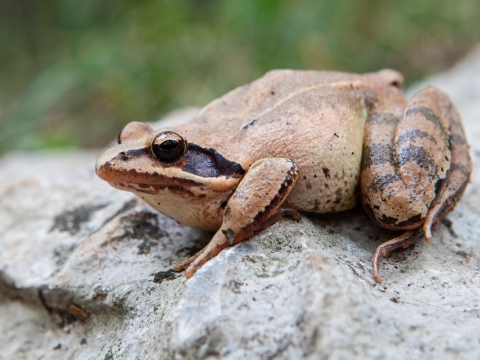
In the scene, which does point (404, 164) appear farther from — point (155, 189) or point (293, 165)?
point (155, 189)

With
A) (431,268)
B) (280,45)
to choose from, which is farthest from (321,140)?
(280,45)

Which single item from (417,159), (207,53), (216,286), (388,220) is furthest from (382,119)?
(207,53)

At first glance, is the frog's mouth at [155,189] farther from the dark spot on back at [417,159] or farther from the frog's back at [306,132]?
the dark spot on back at [417,159]

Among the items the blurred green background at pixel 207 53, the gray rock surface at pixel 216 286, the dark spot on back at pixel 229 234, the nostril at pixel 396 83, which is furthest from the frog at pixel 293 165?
the blurred green background at pixel 207 53

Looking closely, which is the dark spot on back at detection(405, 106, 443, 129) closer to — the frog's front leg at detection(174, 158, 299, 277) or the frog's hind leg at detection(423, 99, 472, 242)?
the frog's hind leg at detection(423, 99, 472, 242)

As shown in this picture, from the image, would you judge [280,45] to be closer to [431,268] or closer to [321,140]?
[321,140]

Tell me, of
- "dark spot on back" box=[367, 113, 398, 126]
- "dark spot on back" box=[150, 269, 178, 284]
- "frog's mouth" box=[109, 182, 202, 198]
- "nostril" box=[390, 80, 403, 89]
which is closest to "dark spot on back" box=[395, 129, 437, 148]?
"dark spot on back" box=[367, 113, 398, 126]
